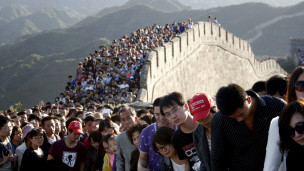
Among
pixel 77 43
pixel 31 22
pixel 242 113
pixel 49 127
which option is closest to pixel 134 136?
pixel 49 127

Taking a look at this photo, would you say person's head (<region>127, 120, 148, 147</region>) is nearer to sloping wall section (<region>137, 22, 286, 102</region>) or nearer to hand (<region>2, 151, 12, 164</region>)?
hand (<region>2, 151, 12, 164</region>)

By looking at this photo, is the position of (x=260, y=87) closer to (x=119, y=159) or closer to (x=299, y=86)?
(x=119, y=159)

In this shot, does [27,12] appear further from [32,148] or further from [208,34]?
[32,148]

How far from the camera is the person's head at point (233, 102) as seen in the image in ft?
8.38

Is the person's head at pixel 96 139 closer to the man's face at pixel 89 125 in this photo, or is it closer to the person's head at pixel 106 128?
the person's head at pixel 106 128

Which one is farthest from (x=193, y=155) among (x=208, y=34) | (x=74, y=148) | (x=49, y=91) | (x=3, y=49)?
(x=3, y=49)

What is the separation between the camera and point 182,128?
10.9 feet

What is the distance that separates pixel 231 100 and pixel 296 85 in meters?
0.43

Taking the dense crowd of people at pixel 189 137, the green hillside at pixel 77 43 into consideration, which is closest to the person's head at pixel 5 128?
the dense crowd of people at pixel 189 137

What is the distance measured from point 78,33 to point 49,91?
25826 mm

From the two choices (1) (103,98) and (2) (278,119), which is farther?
(1) (103,98)

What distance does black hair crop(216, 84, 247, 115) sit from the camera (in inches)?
101

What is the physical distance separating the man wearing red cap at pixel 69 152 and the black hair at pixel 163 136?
159 cm

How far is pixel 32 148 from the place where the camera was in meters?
4.79
